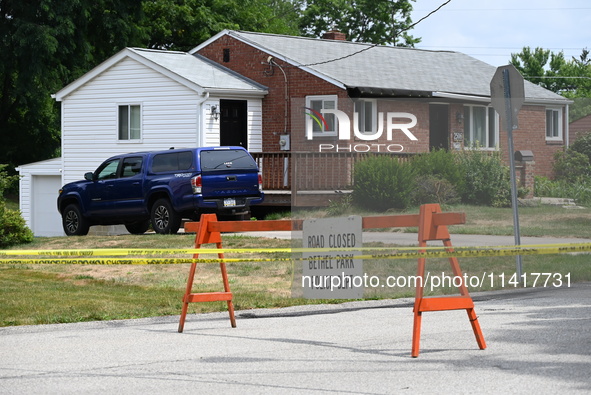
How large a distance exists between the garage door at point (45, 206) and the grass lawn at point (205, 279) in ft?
61.8

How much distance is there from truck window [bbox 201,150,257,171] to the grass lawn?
18.2ft

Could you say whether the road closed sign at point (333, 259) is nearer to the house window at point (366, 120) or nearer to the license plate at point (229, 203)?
the house window at point (366, 120)

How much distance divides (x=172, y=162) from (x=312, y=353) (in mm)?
15905

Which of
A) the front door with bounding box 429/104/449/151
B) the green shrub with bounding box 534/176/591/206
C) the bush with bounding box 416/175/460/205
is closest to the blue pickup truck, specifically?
the front door with bounding box 429/104/449/151

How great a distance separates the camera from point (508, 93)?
49.4 ft

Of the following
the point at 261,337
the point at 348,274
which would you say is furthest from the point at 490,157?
the point at 261,337

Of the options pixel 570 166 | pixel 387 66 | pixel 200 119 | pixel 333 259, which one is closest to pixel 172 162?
pixel 200 119

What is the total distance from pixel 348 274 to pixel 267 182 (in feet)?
63.9

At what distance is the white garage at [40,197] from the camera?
3762 centimetres

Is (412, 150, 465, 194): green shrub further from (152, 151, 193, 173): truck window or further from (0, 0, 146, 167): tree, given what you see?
(0, 0, 146, 167): tree

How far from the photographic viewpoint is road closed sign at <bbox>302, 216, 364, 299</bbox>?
1086 centimetres

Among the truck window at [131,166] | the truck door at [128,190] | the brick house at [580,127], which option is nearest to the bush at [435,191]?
the brick house at [580,127]

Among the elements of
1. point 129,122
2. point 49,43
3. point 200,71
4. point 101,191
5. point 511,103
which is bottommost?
point 101,191

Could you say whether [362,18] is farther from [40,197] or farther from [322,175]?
[322,175]
